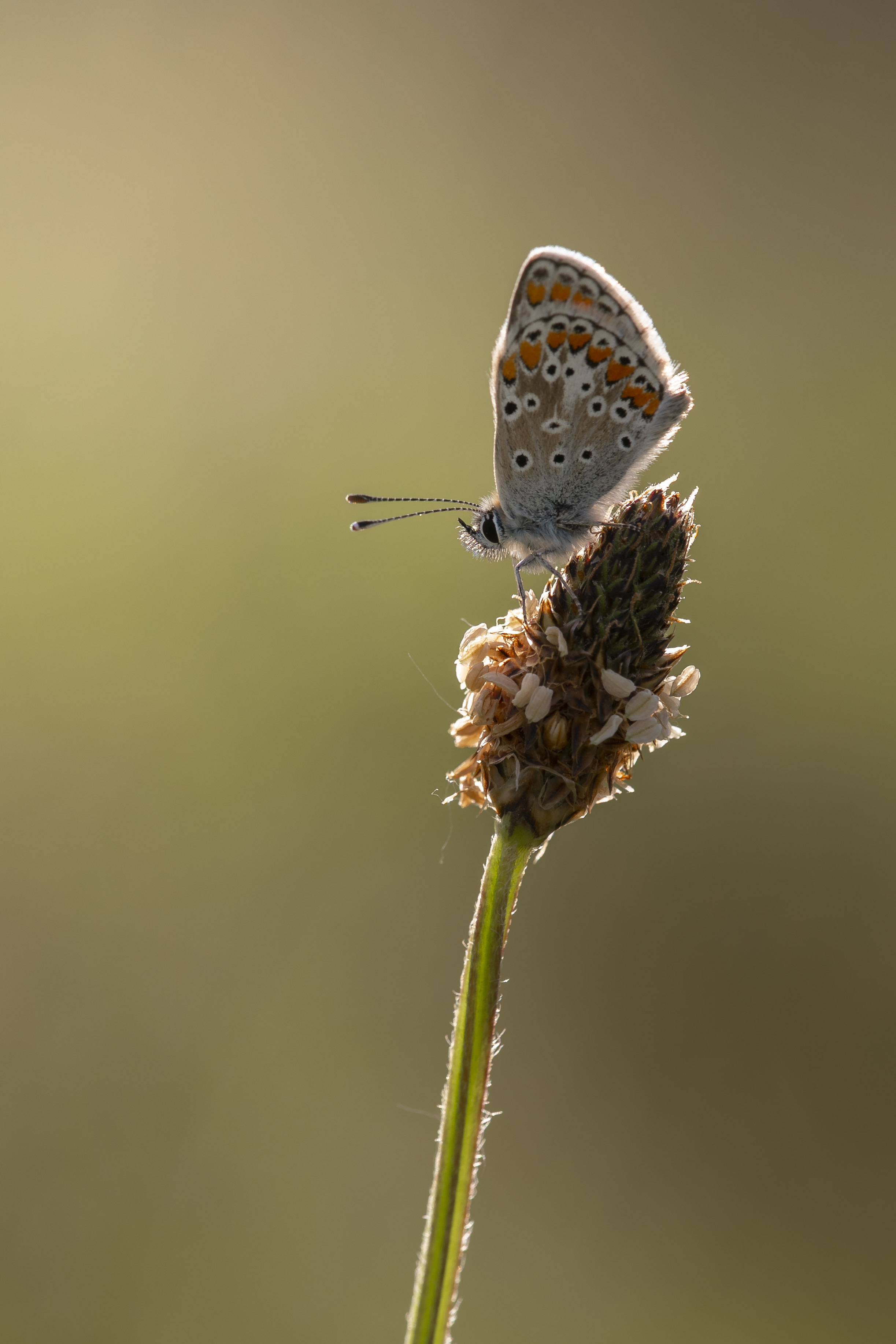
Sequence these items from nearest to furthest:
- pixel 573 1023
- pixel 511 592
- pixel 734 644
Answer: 1. pixel 573 1023
2. pixel 511 592
3. pixel 734 644

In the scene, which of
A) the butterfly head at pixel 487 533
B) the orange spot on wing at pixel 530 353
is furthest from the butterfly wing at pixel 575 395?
the butterfly head at pixel 487 533

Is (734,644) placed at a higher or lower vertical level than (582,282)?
higher

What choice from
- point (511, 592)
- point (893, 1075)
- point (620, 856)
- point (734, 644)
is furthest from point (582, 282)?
point (893, 1075)

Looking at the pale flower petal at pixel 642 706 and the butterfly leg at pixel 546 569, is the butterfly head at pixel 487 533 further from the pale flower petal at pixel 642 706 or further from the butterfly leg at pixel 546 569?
the pale flower petal at pixel 642 706

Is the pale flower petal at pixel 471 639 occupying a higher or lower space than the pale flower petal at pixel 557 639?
higher

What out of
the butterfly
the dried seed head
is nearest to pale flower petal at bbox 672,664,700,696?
the dried seed head

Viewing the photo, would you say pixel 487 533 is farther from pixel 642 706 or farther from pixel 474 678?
pixel 642 706

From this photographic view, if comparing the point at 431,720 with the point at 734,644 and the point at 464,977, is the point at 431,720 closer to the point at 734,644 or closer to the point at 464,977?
the point at 734,644
